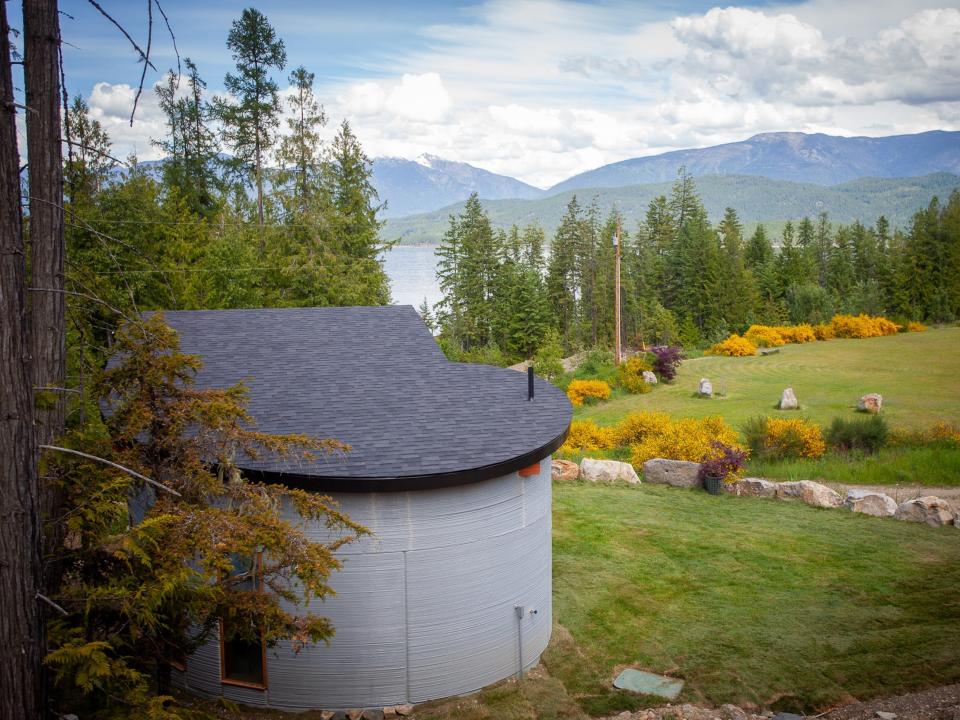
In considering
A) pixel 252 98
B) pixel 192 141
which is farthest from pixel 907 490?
pixel 192 141

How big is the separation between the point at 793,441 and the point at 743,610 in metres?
10.1

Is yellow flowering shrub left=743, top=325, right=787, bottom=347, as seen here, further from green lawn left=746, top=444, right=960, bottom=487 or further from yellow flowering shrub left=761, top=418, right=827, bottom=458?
green lawn left=746, top=444, right=960, bottom=487

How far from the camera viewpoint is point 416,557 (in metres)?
7.25

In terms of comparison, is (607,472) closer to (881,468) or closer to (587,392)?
(881,468)

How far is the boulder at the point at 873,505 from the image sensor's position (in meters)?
13.9

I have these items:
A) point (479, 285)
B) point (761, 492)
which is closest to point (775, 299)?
point (479, 285)

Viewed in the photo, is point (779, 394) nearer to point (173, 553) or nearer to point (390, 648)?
point (390, 648)

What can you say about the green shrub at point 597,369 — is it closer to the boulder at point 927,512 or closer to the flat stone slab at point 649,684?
the boulder at point 927,512

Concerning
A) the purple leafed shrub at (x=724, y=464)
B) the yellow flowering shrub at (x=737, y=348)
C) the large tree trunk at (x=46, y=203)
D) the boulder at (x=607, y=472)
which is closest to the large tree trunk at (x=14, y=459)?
the large tree trunk at (x=46, y=203)

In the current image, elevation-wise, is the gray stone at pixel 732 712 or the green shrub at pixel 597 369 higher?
the green shrub at pixel 597 369

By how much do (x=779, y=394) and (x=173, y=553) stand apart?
26867 mm

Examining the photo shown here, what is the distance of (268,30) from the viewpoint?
32781 mm

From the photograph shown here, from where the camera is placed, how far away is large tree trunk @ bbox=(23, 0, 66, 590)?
19.4ft

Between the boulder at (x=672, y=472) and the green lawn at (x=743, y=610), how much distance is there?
203 centimetres
